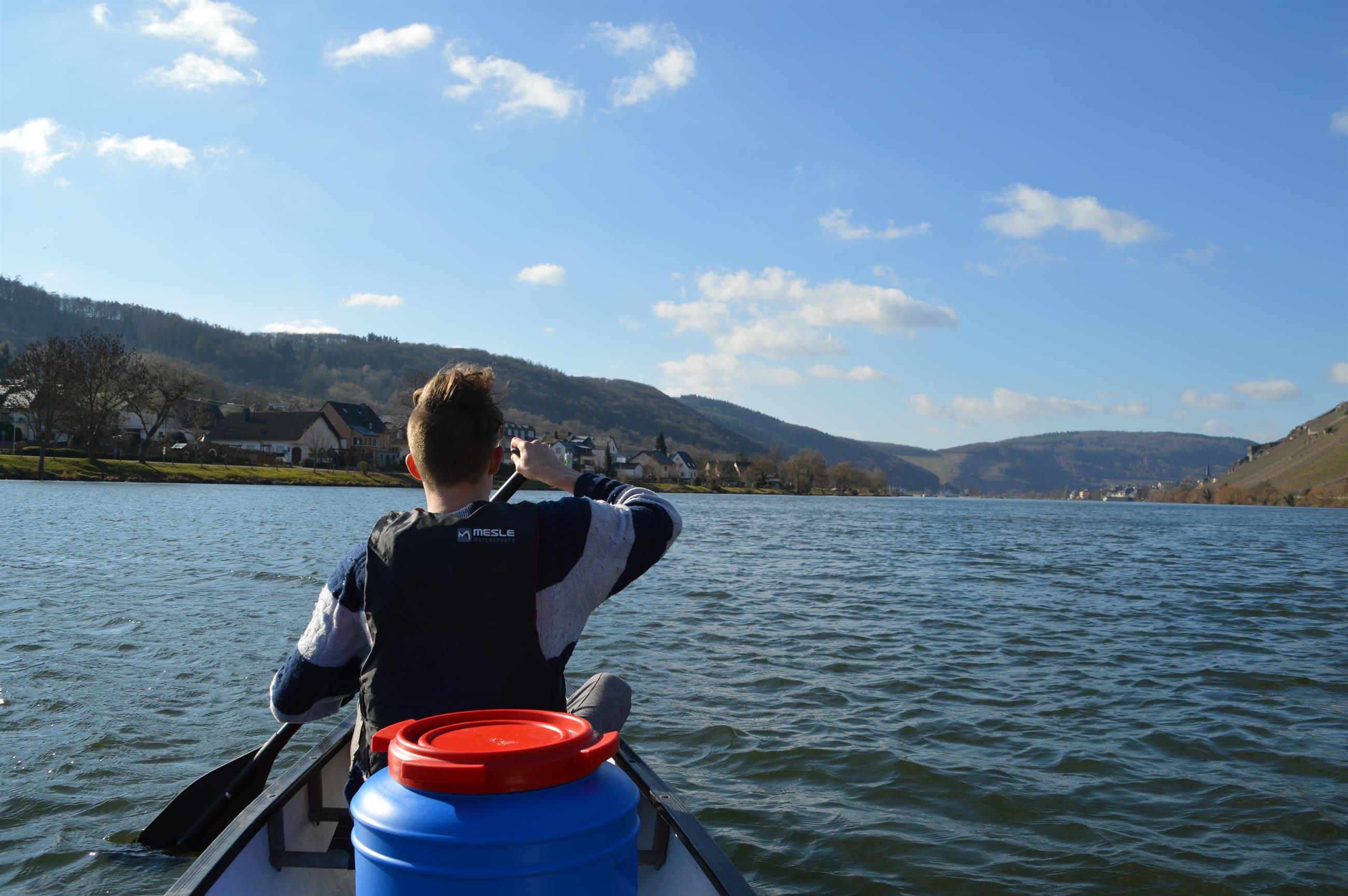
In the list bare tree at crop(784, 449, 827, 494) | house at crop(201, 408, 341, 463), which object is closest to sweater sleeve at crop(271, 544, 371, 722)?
house at crop(201, 408, 341, 463)

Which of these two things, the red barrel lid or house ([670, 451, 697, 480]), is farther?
house ([670, 451, 697, 480])

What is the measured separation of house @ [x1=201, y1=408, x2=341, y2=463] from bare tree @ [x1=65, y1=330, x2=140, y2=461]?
91.5 ft

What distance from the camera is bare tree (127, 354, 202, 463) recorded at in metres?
59.9

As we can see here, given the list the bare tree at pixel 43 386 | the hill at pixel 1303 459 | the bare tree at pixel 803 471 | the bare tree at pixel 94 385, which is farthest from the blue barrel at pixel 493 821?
the hill at pixel 1303 459

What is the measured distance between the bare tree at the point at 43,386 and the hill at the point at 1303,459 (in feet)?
535

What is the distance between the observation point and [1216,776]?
6910 mm

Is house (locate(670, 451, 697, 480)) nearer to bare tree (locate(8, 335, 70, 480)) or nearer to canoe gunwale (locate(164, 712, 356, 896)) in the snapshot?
bare tree (locate(8, 335, 70, 480))

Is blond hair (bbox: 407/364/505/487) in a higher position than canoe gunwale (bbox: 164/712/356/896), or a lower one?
higher

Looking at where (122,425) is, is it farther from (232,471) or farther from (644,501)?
(644,501)

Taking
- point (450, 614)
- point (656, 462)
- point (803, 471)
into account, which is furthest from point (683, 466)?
point (450, 614)

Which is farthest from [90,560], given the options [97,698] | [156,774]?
[156,774]

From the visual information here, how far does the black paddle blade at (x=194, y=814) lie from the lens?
5070 millimetres

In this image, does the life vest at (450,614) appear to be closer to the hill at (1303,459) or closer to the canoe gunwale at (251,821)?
the canoe gunwale at (251,821)

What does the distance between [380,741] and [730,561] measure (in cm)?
2142
